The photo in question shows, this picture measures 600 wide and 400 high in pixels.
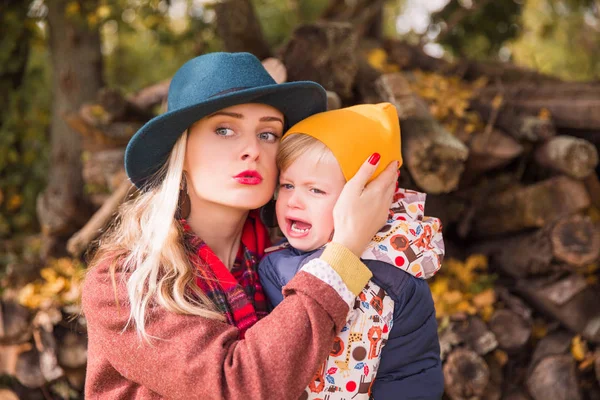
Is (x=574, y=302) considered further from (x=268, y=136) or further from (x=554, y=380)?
(x=268, y=136)

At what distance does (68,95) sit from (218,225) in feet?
12.0

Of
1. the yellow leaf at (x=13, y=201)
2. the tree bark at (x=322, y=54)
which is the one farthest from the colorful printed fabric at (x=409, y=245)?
the yellow leaf at (x=13, y=201)

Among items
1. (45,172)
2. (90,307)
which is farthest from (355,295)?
(45,172)

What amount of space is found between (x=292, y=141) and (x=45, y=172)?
492cm

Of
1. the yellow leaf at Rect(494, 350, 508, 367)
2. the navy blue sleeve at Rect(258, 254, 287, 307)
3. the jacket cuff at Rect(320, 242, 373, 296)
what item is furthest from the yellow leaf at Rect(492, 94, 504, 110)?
the jacket cuff at Rect(320, 242, 373, 296)

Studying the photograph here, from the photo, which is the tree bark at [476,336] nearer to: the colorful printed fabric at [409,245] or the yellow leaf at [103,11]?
the colorful printed fabric at [409,245]

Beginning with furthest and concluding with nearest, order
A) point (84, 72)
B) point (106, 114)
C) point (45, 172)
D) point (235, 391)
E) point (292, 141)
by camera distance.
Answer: point (45, 172), point (84, 72), point (106, 114), point (292, 141), point (235, 391)

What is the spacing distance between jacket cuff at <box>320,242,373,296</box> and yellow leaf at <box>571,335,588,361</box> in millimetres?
2259

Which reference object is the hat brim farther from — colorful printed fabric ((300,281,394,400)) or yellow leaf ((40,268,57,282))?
yellow leaf ((40,268,57,282))

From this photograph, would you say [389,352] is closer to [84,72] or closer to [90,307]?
[90,307]

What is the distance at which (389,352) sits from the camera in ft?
6.50

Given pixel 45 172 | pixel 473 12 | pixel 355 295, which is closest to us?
pixel 355 295

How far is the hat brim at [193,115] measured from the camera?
1.92 meters

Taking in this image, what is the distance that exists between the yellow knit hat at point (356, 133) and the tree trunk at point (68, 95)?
136 inches
